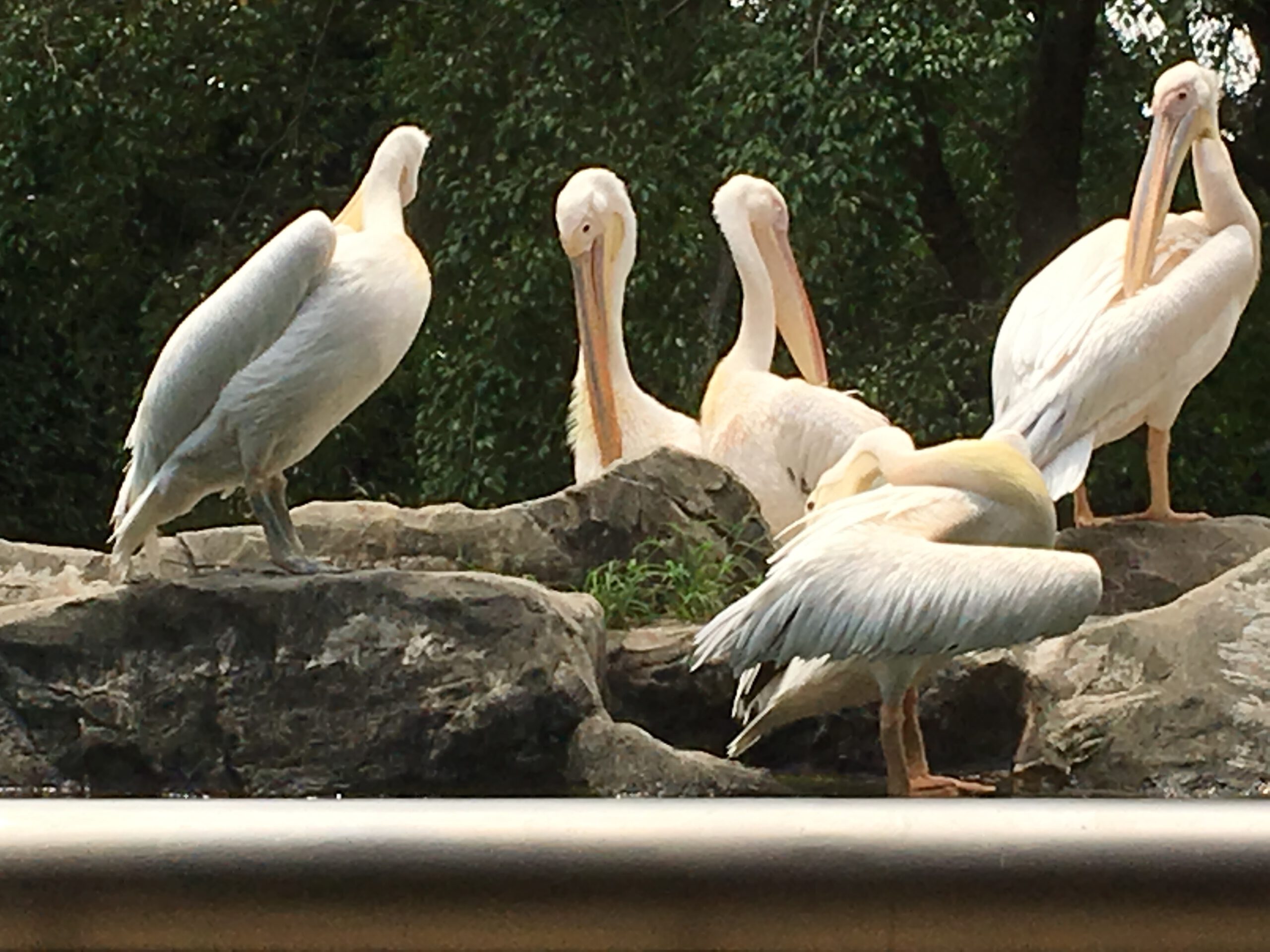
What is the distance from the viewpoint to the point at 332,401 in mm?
3729

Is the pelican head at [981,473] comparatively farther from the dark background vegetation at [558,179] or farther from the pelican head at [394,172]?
the dark background vegetation at [558,179]

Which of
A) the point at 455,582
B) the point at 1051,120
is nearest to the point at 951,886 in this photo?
the point at 455,582

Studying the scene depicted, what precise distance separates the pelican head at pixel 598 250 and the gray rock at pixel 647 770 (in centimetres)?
237

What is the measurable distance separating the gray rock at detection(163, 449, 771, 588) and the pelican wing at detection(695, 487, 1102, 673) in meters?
1.04

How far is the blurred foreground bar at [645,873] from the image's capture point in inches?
37.4

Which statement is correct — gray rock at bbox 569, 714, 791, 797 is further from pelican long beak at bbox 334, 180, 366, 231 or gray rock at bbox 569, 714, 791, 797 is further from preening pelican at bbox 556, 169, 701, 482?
preening pelican at bbox 556, 169, 701, 482

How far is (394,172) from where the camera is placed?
411 cm

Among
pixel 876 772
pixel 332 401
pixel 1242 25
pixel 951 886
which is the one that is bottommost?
pixel 876 772

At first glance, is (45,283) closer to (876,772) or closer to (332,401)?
(332,401)

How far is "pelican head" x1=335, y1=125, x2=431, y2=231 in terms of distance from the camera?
4090 millimetres

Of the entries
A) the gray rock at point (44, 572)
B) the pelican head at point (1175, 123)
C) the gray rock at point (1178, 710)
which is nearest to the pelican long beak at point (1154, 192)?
the pelican head at point (1175, 123)

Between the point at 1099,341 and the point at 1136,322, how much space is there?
0.33ft

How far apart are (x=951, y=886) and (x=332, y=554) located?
10.8ft

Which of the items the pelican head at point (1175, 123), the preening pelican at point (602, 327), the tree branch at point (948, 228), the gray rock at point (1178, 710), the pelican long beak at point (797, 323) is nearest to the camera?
the gray rock at point (1178, 710)
